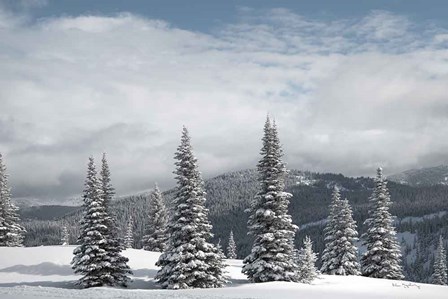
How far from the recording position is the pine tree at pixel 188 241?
3403cm

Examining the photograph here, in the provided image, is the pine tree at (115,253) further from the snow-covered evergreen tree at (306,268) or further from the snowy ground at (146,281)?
the snow-covered evergreen tree at (306,268)

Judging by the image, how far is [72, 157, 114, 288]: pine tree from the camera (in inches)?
1417

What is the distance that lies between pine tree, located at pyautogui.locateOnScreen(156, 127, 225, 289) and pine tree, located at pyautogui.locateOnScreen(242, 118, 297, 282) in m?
3.09

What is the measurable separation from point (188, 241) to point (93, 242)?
26.6ft

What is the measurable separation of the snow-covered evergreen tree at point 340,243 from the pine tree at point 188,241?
66.4ft

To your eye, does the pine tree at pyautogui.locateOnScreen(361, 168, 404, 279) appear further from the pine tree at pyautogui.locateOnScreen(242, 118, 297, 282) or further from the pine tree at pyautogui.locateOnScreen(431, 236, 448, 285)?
the pine tree at pyautogui.locateOnScreen(431, 236, 448, 285)

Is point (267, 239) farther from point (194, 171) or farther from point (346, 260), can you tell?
point (346, 260)

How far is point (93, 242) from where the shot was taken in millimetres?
36875

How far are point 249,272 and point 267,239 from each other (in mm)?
3133

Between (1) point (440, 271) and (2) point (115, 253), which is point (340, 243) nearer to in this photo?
(1) point (440, 271)

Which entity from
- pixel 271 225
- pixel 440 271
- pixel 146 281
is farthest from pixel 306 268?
pixel 440 271

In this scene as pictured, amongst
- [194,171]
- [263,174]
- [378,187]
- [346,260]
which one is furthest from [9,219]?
[378,187]

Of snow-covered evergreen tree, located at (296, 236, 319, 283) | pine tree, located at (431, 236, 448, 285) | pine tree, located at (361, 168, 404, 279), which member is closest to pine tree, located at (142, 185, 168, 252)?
pine tree, located at (361, 168, 404, 279)

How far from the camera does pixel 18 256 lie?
43.2 meters
